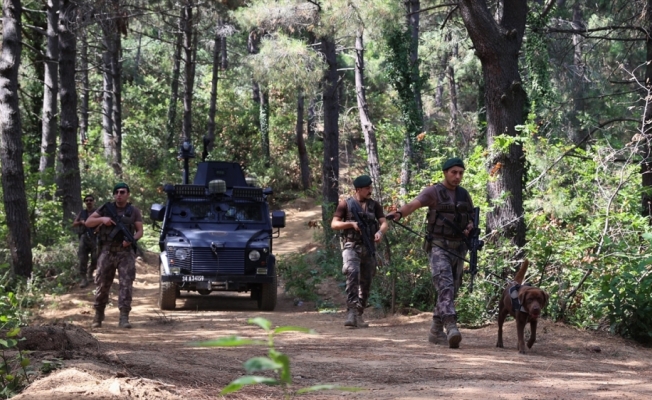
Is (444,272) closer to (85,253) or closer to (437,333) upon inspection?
(437,333)

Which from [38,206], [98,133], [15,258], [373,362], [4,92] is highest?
[98,133]

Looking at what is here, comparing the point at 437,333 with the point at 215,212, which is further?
the point at 215,212

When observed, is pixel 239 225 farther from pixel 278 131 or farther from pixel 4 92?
pixel 278 131

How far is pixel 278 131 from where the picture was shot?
39.3 m

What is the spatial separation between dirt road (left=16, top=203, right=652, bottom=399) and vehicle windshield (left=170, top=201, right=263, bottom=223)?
7.90ft

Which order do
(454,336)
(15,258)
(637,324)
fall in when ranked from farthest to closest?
(15,258) → (637,324) → (454,336)

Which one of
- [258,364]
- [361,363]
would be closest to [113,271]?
[361,363]

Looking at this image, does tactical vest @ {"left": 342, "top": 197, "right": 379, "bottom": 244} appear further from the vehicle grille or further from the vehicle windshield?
the vehicle windshield

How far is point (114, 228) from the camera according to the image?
11.4m

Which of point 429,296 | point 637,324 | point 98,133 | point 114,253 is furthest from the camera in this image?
point 98,133

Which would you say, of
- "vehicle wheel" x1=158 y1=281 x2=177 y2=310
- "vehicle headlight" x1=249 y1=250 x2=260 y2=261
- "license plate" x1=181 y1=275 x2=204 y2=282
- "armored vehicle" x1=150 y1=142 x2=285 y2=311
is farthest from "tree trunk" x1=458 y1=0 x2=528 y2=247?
"vehicle wheel" x1=158 y1=281 x2=177 y2=310

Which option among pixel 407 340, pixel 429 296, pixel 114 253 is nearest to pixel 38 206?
pixel 114 253

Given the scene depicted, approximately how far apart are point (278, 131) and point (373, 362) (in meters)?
32.3

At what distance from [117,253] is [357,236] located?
3.27 m
